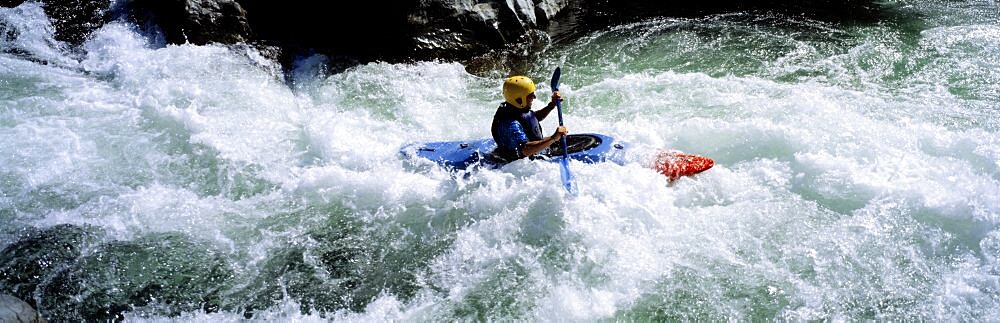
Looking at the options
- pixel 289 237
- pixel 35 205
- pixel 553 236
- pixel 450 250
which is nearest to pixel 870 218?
pixel 553 236

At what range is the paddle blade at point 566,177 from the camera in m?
5.22

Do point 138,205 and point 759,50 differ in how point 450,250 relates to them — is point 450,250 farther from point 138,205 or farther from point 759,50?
point 759,50

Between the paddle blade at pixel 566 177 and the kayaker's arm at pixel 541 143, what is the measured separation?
0.22 metres

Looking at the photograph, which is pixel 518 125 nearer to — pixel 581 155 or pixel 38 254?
pixel 581 155

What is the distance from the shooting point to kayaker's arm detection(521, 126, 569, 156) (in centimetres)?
520

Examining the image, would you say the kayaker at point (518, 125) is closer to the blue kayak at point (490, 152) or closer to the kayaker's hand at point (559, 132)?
the kayaker's hand at point (559, 132)

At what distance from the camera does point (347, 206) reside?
221 inches

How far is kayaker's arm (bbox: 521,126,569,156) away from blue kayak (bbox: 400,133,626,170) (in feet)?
0.90

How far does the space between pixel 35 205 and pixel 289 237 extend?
2315 millimetres

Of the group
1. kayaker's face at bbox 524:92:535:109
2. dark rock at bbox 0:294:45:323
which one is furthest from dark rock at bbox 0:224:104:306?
kayaker's face at bbox 524:92:535:109

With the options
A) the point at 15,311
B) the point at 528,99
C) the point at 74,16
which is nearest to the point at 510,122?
the point at 528,99

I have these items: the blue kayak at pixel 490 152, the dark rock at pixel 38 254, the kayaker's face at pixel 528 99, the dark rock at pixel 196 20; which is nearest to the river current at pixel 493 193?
the dark rock at pixel 38 254

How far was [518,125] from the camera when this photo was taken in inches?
212

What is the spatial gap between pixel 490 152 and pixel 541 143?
699mm
